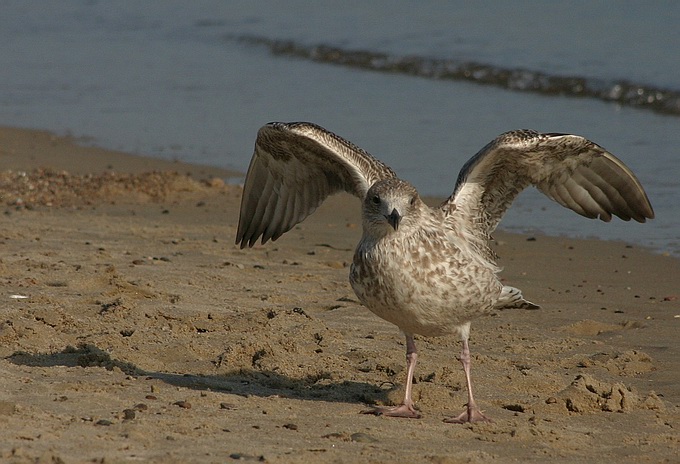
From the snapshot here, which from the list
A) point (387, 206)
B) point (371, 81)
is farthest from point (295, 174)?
point (371, 81)

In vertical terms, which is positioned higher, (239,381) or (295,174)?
(295,174)

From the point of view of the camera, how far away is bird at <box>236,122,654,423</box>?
6.18 metres

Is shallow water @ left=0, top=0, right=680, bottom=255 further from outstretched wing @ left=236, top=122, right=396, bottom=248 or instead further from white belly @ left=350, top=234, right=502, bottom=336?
white belly @ left=350, top=234, right=502, bottom=336

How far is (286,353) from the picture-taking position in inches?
281

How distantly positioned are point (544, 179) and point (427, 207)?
126 cm

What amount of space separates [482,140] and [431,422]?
769 centimetres

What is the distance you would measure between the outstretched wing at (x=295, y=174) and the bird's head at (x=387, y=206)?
0.68 meters

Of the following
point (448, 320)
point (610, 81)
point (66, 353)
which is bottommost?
point (66, 353)

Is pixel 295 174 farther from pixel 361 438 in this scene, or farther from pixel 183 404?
pixel 361 438

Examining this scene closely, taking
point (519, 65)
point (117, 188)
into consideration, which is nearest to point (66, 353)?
point (117, 188)

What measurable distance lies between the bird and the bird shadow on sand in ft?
1.16

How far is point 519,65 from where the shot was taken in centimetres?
1836

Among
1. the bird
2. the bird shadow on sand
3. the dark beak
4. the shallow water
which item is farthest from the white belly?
the shallow water

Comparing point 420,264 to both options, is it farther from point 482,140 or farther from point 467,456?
point 482,140
